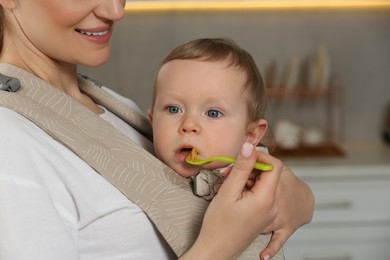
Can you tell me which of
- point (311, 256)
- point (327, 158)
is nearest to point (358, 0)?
point (327, 158)

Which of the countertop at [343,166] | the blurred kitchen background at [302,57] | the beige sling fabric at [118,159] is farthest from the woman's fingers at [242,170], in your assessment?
the blurred kitchen background at [302,57]

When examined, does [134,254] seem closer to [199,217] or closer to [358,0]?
[199,217]

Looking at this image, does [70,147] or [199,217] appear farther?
[199,217]

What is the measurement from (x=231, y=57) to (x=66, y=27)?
0.34 m

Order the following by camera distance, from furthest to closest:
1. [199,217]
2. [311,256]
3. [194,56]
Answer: [311,256] → [194,56] → [199,217]

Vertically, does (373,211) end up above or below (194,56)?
below

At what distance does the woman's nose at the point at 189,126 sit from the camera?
49.8 inches

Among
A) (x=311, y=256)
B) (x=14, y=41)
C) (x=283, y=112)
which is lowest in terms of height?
(x=311, y=256)

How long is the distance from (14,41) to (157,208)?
0.39 m

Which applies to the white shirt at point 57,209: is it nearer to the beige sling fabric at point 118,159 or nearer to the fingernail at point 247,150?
the beige sling fabric at point 118,159

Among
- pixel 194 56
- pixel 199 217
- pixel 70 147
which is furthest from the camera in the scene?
pixel 194 56

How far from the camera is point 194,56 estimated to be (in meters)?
1.34

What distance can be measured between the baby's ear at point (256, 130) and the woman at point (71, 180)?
187mm

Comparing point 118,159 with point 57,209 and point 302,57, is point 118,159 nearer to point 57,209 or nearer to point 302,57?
point 57,209
